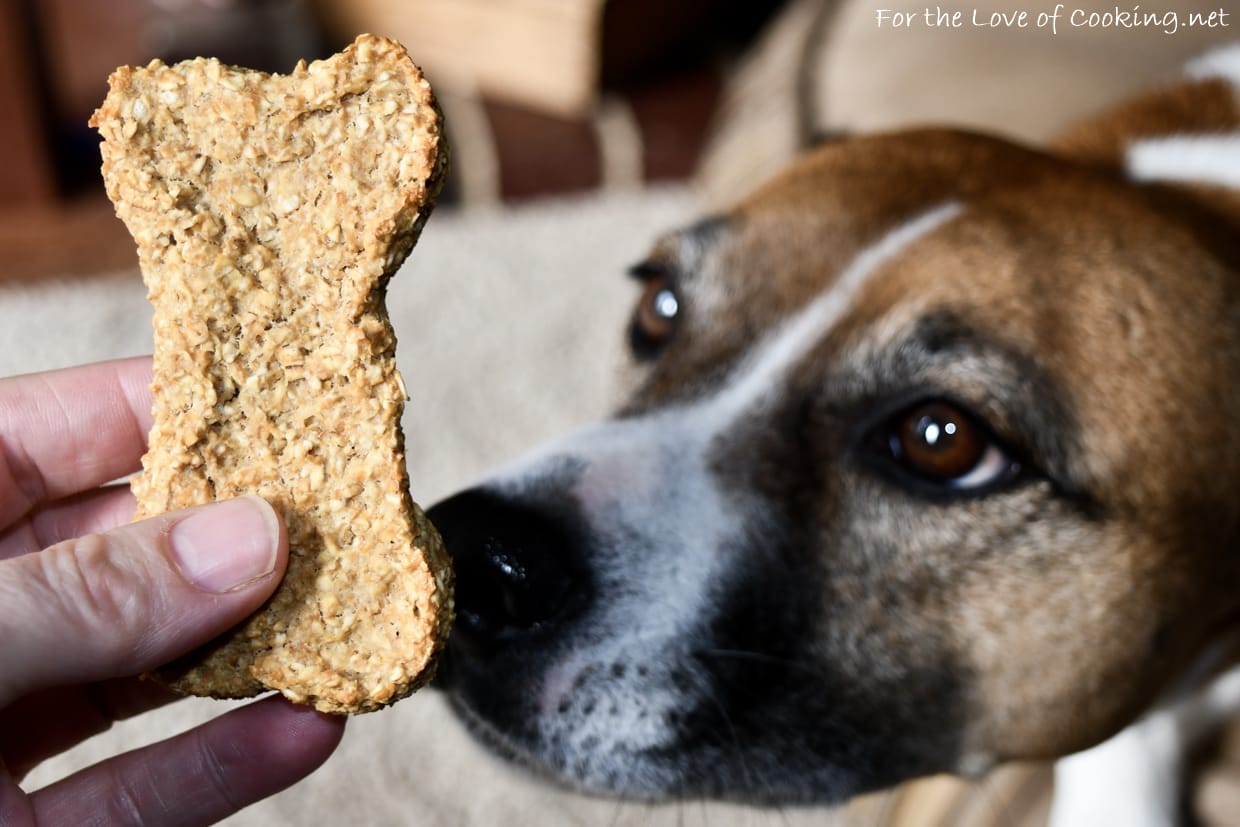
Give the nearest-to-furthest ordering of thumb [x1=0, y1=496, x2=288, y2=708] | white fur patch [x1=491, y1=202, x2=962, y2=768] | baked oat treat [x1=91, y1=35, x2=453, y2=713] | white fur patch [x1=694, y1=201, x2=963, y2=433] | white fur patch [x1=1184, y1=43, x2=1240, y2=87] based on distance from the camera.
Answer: thumb [x1=0, y1=496, x2=288, y2=708]
baked oat treat [x1=91, y1=35, x2=453, y2=713]
white fur patch [x1=491, y1=202, x2=962, y2=768]
white fur patch [x1=694, y1=201, x2=963, y2=433]
white fur patch [x1=1184, y1=43, x2=1240, y2=87]

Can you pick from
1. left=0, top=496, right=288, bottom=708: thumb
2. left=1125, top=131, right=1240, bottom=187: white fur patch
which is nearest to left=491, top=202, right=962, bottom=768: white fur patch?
left=0, top=496, right=288, bottom=708: thumb

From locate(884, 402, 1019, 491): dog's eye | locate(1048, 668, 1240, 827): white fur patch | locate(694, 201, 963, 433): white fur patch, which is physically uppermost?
locate(694, 201, 963, 433): white fur patch

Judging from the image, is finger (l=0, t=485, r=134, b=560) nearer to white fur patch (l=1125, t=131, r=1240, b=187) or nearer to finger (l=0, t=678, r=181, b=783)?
finger (l=0, t=678, r=181, b=783)

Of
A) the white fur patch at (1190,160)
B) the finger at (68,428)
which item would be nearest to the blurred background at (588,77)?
the white fur patch at (1190,160)

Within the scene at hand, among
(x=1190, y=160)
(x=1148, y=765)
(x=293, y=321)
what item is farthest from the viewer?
(x=1190, y=160)

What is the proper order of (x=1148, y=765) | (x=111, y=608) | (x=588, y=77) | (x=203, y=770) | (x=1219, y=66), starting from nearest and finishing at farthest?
(x=111, y=608) → (x=203, y=770) → (x=1148, y=765) → (x=1219, y=66) → (x=588, y=77)

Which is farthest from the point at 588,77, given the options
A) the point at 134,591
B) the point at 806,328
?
the point at 134,591

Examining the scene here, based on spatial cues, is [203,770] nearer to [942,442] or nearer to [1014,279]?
[942,442]

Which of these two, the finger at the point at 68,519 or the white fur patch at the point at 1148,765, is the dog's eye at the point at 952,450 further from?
the finger at the point at 68,519
